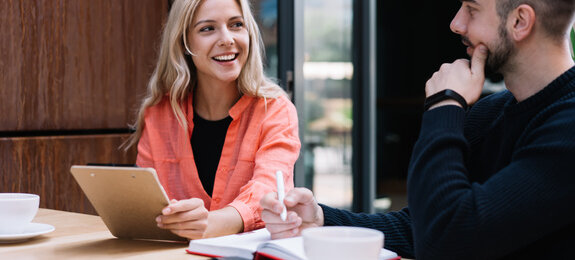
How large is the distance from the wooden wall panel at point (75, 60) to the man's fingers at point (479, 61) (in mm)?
1772

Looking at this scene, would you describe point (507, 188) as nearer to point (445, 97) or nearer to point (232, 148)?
point (445, 97)

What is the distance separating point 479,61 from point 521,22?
0.13 metres

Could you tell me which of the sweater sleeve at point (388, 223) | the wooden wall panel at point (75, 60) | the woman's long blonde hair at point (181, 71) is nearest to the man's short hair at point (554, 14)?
the sweater sleeve at point (388, 223)

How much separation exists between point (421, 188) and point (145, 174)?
533 millimetres

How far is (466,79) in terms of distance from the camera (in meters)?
1.28

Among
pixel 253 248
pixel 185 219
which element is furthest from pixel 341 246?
pixel 185 219

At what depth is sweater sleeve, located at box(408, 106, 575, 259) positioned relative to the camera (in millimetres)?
1031

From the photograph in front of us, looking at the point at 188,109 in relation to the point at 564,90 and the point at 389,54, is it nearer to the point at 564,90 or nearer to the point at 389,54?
the point at 564,90

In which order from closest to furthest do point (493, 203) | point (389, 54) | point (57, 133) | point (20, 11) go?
point (493, 203)
point (20, 11)
point (57, 133)
point (389, 54)

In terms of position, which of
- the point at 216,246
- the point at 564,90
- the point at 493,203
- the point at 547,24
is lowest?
the point at 216,246

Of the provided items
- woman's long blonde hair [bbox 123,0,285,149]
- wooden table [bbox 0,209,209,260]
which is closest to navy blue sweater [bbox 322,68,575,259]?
wooden table [bbox 0,209,209,260]

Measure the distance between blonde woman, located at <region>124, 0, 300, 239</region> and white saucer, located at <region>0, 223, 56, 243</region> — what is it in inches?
23.5

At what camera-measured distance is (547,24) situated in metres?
1.20

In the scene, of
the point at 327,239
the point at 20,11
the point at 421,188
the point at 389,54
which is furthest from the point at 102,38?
the point at 389,54
